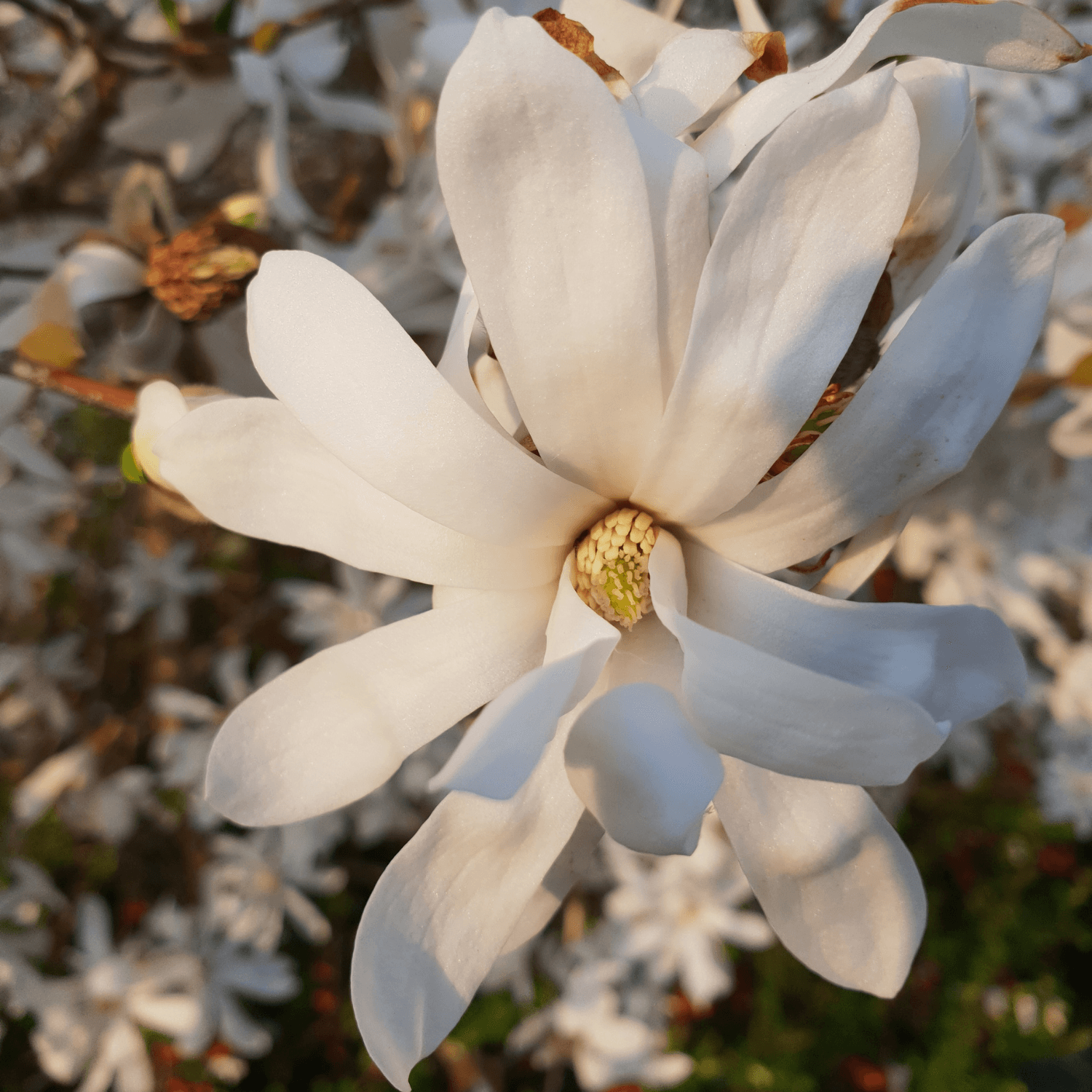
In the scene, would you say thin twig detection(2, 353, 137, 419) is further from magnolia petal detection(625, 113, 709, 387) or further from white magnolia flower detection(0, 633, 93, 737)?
white magnolia flower detection(0, 633, 93, 737)

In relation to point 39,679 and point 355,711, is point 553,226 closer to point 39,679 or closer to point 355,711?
point 355,711

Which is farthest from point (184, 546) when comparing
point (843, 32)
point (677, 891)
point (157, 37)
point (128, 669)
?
point (843, 32)

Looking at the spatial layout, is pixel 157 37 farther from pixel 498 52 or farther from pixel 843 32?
pixel 498 52

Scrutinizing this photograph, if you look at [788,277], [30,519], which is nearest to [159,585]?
[30,519]

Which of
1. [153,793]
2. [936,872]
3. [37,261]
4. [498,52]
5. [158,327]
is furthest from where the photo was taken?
[936,872]

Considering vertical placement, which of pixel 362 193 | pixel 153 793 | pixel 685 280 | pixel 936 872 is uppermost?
pixel 685 280

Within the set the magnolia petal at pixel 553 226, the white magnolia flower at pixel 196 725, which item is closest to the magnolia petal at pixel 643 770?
the magnolia petal at pixel 553 226

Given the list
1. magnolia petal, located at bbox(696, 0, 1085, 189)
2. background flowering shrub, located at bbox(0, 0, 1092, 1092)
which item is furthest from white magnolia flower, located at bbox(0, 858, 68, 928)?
magnolia petal, located at bbox(696, 0, 1085, 189)
